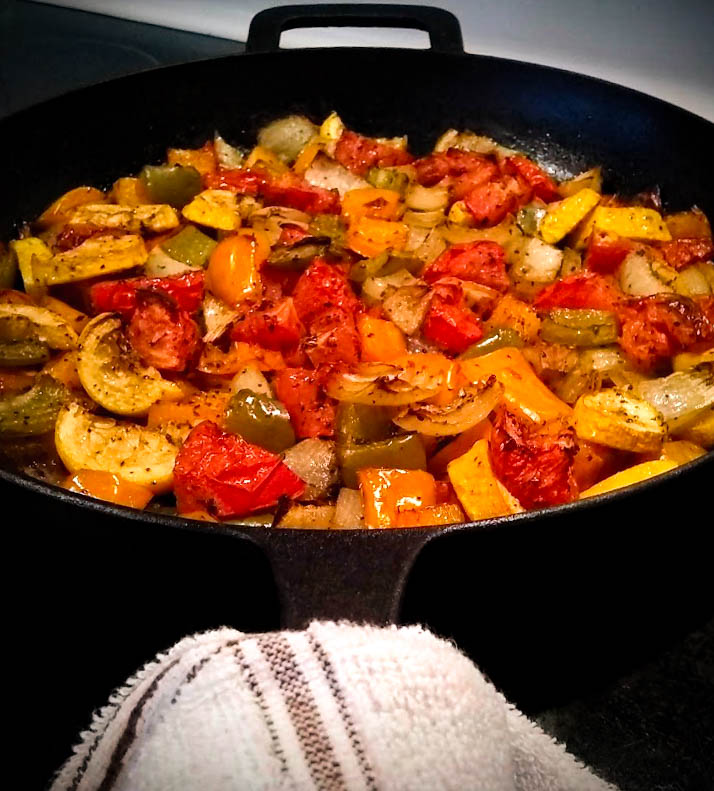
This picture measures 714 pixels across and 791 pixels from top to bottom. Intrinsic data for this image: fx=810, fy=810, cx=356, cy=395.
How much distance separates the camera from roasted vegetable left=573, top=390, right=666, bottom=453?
3.93 feet

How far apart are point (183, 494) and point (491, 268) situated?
761 millimetres

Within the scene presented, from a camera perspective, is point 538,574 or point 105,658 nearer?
point 538,574

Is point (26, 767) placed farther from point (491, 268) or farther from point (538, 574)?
point (491, 268)

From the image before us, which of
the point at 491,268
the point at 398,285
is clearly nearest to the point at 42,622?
the point at 398,285

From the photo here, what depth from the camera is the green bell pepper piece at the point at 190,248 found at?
5.22 feet

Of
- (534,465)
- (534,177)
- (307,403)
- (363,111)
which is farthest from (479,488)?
(363,111)

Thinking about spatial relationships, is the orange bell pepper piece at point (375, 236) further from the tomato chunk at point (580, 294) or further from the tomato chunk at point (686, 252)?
the tomato chunk at point (686, 252)

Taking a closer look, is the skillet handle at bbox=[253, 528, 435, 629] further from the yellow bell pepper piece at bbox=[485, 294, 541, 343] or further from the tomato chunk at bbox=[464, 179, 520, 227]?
the tomato chunk at bbox=[464, 179, 520, 227]

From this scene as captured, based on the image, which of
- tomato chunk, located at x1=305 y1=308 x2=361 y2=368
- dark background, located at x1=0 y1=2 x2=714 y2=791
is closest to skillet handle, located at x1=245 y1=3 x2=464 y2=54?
tomato chunk, located at x1=305 y1=308 x2=361 y2=368

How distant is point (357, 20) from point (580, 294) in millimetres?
842

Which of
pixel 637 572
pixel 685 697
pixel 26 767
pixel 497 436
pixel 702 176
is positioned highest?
pixel 702 176

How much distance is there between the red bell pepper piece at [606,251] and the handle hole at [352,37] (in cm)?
111

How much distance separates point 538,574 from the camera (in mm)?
951

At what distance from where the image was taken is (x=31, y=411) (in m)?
1.26
